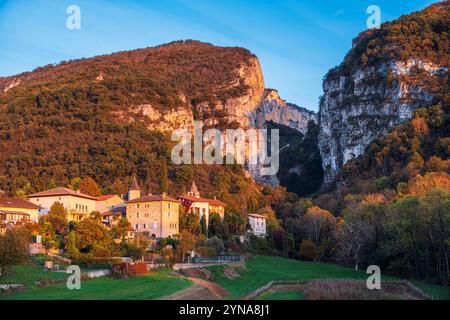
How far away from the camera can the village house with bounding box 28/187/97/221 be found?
7488 cm

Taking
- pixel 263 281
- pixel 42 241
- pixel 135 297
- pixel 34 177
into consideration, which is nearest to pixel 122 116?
pixel 34 177

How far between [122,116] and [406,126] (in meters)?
63.5

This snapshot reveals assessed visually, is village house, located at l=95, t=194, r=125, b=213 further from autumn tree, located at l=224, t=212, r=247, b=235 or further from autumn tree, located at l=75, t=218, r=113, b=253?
autumn tree, located at l=75, t=218, r=113, b=253

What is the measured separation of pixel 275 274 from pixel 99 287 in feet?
72.9

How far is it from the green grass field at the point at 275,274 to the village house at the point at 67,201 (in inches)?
895

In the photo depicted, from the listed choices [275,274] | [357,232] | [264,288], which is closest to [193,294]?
[264,288]

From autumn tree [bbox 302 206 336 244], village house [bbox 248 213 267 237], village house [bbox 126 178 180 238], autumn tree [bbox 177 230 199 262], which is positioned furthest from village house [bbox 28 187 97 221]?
autumn tree [bbox 302 206 336 244]

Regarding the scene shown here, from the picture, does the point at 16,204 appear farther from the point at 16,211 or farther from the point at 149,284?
the point at 149,284

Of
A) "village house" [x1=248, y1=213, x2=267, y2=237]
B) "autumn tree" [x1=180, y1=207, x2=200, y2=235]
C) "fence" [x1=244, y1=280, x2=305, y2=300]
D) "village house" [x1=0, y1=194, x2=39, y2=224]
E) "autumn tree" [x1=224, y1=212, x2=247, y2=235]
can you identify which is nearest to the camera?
"fence" [x1=244, y1=280, x2=305, y2=300]

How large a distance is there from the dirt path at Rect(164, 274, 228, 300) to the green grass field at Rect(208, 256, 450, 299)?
32.7 inches

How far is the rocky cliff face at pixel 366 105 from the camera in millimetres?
129500

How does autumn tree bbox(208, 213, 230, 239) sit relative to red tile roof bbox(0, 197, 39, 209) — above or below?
below

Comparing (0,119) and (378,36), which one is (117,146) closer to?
(0,119)

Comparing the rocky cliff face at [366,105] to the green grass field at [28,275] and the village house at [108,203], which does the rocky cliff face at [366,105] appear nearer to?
the village house at [108,203]
